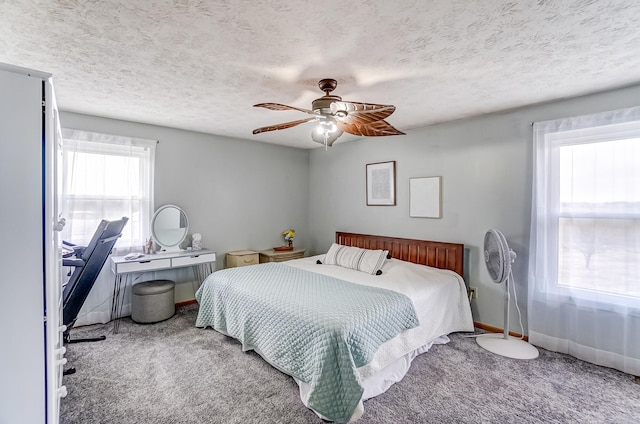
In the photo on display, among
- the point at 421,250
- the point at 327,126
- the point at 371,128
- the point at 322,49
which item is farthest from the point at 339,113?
the point at 421,250

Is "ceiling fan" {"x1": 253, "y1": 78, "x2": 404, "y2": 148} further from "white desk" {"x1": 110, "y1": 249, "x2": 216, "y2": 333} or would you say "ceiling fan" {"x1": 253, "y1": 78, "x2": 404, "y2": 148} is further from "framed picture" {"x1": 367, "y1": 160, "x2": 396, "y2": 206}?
"white desk" {"x1": 110, "y1": 249, "x2": 216, "y2": 333}

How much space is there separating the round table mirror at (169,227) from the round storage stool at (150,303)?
578mm

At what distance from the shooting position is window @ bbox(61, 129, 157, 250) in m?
3.34

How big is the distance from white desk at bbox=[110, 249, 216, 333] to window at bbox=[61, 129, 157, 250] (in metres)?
0.37

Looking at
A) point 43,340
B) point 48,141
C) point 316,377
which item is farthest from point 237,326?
point 48,141

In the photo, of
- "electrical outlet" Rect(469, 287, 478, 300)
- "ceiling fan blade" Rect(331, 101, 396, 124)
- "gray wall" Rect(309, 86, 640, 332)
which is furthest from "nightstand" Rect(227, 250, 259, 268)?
"electrical outlet" Rect(469, 287, 478, 300)

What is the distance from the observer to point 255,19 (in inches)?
64.1

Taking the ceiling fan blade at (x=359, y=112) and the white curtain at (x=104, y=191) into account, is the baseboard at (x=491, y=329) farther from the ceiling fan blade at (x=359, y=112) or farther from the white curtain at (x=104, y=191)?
the white curtain at (x=104, y=191)

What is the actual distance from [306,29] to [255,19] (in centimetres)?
28

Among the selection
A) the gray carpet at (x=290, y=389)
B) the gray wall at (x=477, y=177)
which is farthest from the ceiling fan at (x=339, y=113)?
the gray carpet at (x=290, y=389)

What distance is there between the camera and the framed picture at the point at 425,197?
379 centimetres

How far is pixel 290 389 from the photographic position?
2.29m

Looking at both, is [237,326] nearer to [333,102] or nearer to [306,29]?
[333,102]

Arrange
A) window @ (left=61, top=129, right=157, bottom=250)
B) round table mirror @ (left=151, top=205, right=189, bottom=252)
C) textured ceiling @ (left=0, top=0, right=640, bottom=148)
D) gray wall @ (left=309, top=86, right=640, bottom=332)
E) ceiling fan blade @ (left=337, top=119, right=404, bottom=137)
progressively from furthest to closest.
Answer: round table mirror @ (left=151, top=205, right=189, bottom=252) < window @ (left=61, top=129, right=157, bottom=250) < gray wall @ (left=309, top=86, right=640, bottom=332) < ceiling fan blade @ (left=337, top=119, right=404, bottom=137) < textured ceiling @ (left=0, top=0, right=640, bottom=148)
